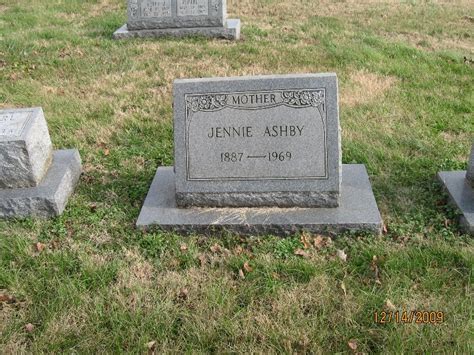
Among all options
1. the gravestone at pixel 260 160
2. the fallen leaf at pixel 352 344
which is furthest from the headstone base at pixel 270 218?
the fallen leaf at pixel 352 344

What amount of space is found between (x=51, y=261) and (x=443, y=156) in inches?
159

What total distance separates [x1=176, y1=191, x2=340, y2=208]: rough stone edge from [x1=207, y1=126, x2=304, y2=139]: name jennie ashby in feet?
1.60

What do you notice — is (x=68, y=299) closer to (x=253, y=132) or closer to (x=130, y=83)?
(x=253, y=132)

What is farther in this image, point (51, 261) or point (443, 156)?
point (443, 156)

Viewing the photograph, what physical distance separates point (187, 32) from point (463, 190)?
22.9ft

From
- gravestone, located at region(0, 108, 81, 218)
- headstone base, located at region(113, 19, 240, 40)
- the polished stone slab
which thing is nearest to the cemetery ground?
gravestone, located at region(0, 108, 81, 218)

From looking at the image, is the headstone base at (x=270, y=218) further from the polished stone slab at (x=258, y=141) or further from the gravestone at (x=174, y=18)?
the gravestone at (x=174, y=18)

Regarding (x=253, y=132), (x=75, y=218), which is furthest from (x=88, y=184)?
(x=253, y=132)

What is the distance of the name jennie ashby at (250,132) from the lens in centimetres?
393

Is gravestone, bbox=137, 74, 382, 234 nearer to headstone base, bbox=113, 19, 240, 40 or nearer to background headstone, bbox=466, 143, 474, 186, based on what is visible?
background headstone, bbox=466, 143, 474, 186

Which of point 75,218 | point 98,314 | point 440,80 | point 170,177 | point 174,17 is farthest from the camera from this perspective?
point 174,17

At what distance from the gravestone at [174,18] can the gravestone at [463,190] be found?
6186mm

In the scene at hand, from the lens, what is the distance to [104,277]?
11.3 feet

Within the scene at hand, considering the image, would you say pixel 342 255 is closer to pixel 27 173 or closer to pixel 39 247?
pixel 39 247
